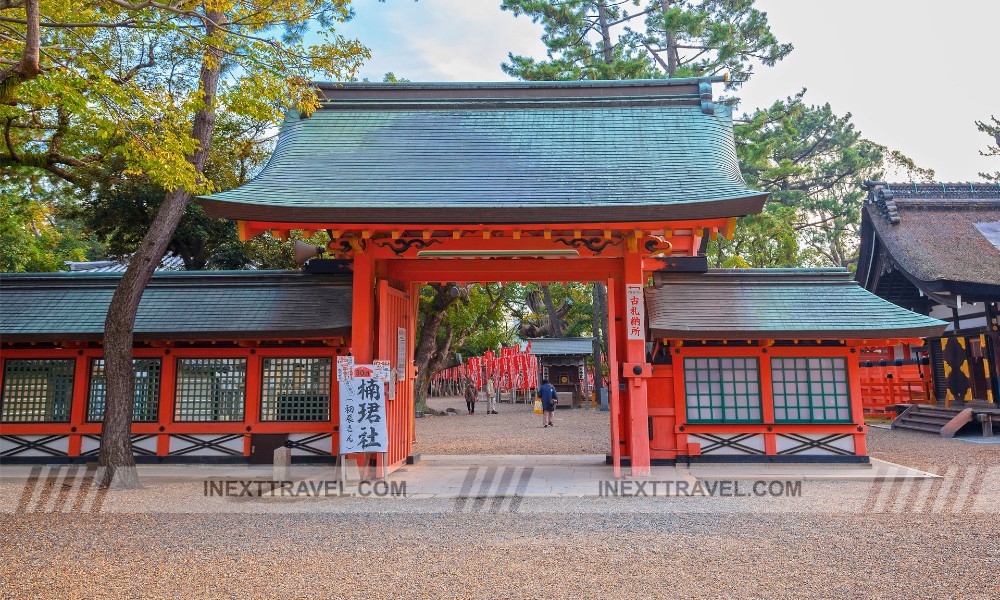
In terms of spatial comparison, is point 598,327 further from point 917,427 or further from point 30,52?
point 30,52

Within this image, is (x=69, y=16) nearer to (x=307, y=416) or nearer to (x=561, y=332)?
(x=307, y=416)

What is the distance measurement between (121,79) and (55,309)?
604cm

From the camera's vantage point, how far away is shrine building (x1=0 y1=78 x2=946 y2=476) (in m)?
10.1

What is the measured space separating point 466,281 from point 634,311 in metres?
2.88

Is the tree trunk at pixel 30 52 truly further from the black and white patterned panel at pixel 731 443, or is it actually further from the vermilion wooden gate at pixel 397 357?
the black and white patterned panel at pixel 731 443

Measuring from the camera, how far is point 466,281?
1085 centimetres

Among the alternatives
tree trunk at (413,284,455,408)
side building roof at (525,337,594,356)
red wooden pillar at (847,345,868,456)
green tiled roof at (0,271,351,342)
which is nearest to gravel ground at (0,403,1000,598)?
red wooden pillar at (847,345,868,456)

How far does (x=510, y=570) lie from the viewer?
5414mm

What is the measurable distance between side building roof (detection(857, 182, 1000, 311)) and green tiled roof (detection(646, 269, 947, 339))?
5480 mm

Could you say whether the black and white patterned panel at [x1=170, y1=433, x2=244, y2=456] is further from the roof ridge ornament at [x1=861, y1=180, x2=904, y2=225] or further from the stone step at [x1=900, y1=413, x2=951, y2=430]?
the roof ridge ornament at [x1=861, y1=180, x2=904, y2=225]

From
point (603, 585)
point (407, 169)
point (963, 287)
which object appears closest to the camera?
point (603, 585)

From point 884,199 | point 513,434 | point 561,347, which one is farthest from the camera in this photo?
point 561,347

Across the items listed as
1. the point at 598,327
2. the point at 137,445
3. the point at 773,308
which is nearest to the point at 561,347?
the point at 598,327

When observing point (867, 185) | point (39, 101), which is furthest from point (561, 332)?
point (39, 101)
